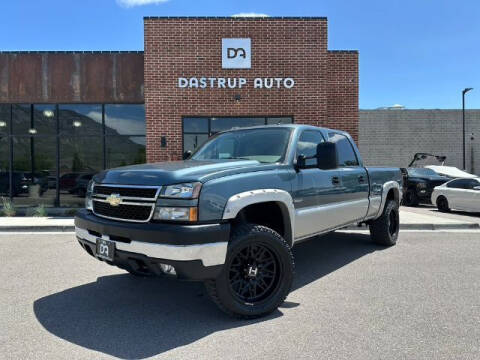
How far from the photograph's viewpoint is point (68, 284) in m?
4.86

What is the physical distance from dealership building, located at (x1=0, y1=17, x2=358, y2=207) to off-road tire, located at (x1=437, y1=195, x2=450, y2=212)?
155 inches

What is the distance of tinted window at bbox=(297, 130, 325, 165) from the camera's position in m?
4.66

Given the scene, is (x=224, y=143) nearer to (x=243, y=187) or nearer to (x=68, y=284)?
(x=243, y=187)

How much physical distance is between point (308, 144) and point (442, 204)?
1043 centimetres

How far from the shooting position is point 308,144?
4879 mm

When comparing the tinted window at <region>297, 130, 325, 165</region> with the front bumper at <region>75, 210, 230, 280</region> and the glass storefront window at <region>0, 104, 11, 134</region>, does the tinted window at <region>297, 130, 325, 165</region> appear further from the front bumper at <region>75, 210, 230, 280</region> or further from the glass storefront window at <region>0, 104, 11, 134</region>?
the glass storefront window at <region>0, 104, 11, 134</region>

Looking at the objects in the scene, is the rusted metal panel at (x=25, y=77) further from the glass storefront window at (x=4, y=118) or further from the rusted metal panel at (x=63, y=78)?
the glass storefront window at (x=4, y=118)

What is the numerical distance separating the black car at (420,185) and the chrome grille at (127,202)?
13.3m

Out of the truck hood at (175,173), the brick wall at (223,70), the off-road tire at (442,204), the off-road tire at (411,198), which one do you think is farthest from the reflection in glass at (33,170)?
the off-road tire at (442,204)

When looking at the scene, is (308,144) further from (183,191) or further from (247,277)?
(183,191)

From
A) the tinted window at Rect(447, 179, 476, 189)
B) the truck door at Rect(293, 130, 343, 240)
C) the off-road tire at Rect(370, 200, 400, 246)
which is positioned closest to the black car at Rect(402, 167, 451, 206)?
the tinted window at Rect(447, 179, 476, 189)

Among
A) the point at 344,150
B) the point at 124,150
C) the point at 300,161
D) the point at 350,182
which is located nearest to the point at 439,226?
the point at 344,150

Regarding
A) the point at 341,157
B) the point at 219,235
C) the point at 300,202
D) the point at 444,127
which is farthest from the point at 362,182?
the point at 444,127

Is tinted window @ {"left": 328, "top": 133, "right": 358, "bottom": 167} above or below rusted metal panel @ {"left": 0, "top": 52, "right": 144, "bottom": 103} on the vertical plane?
below
